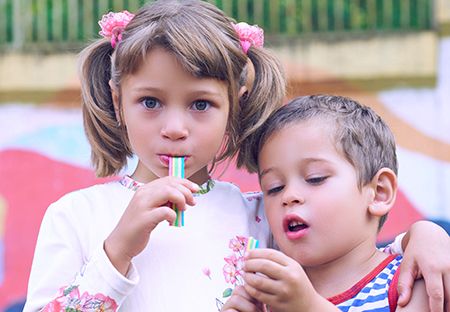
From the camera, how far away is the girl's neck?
93.0 inches

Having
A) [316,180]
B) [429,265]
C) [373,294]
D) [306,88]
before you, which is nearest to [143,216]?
[316,180]

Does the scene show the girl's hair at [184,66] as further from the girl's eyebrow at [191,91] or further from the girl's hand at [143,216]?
the girl's hand at [143,216]

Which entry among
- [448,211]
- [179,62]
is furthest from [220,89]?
[448,211]

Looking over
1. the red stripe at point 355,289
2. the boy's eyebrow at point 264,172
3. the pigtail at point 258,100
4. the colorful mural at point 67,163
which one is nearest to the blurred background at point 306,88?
the colorful mural at point 67,163

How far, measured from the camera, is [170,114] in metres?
2.18

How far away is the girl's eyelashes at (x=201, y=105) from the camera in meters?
2.22

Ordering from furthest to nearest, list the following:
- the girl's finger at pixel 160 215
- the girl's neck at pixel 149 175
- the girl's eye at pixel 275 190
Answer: the girl's neck at pixel 149 175 < the girl's eye at pixel 275 190 < the girl's finger at pixel 160 215

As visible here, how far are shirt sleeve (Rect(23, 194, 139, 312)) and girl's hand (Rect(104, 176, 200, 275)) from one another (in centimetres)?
3

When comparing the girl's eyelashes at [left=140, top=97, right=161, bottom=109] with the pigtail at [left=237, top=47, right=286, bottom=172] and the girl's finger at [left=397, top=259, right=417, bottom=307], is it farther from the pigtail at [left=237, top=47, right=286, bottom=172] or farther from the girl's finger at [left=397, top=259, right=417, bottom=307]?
the girl's finger at [left=397, top=259, right=417, bottom=307]

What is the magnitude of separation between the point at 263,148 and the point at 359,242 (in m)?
0.31

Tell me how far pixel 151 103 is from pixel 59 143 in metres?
4.94

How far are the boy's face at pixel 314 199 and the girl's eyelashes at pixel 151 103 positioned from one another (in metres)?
0.29

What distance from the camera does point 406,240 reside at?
2.34m

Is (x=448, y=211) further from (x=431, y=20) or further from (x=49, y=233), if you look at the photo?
(x=49, y=233)
